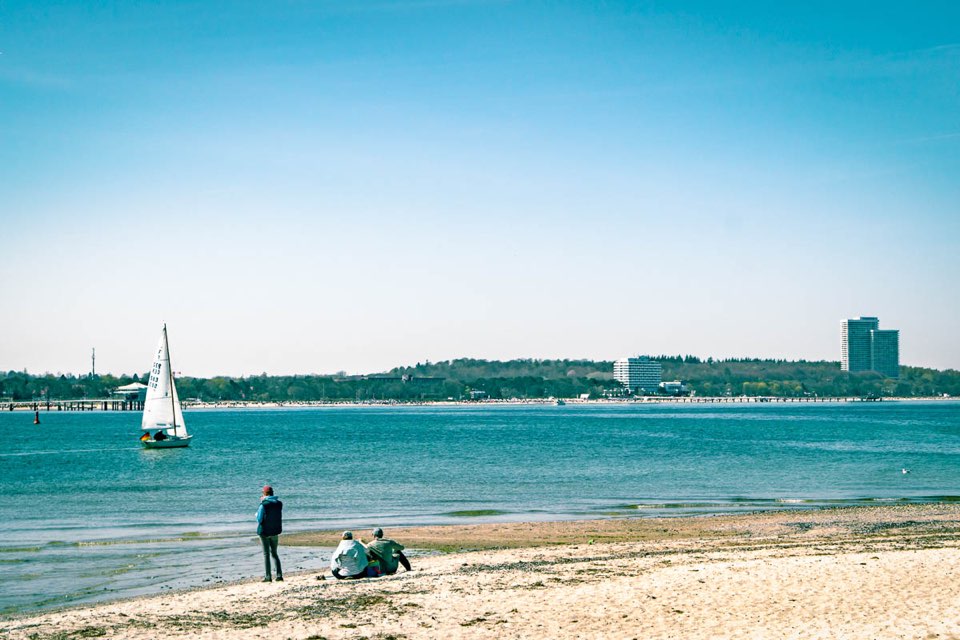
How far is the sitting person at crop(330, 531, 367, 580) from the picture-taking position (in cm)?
2244

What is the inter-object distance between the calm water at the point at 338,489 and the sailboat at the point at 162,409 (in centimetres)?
235

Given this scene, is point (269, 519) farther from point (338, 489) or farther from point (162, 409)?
point (162, 409)

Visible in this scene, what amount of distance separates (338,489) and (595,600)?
35.1 metres

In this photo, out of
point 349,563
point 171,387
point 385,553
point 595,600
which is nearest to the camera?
point 595,600


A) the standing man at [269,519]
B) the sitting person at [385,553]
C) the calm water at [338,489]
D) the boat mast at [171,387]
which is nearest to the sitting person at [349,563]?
the sitting person at [385,553]

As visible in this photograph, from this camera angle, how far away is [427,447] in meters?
96.2

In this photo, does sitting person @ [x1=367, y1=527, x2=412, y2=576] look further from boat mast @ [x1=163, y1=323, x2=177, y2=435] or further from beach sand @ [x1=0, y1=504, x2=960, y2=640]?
boat mast @ [x1=163, y1=323, x2=177, y2=435]

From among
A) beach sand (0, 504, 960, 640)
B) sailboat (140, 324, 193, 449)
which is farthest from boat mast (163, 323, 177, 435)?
beach sand (0, 504, 960, 640)

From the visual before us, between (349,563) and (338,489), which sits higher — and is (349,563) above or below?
above

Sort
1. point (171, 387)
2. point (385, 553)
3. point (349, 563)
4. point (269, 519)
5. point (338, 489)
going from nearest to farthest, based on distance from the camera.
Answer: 1. point (269, 519)
2. point (349, 563)
3. point (385, 553)
4. point (338, 489)
5. point (171, 387)

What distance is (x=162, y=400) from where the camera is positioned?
9219 cm

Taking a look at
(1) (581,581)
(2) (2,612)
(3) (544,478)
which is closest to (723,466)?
A: (3) (544,478)

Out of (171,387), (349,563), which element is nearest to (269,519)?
(349,563)

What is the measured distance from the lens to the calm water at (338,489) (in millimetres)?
28766
